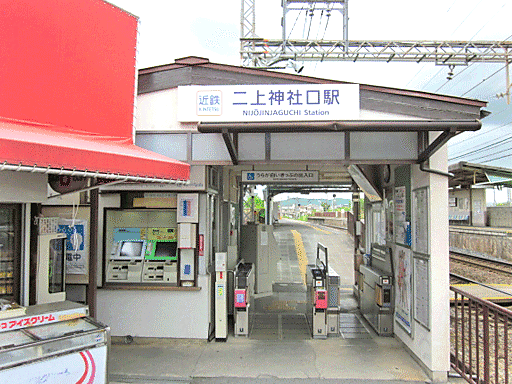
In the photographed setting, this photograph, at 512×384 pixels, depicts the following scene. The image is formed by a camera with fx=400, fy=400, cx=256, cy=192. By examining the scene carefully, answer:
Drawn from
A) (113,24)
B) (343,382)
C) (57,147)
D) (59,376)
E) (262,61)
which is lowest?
(343,382)

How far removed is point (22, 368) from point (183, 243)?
321 cm

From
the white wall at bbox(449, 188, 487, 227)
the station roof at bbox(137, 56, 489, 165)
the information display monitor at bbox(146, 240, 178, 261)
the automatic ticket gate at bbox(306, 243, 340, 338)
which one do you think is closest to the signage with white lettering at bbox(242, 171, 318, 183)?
the automatic ticket gate at bbox(306, 243, 340, 338)

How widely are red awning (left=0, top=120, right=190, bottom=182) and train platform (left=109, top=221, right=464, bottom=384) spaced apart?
2658mm

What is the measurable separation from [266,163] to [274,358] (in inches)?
112

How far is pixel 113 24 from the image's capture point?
17.5 feet

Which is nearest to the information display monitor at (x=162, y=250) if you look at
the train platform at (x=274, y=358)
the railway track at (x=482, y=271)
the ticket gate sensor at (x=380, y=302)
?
the train platform at (x=274, y=358)

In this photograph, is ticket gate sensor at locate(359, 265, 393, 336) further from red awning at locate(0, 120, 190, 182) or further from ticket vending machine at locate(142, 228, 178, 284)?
red awning at locate(0, 120, 190, 182)

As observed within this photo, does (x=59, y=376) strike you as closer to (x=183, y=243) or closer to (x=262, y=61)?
(x=183, y=243)

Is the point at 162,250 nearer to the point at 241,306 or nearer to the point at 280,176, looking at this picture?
the point at 241,306

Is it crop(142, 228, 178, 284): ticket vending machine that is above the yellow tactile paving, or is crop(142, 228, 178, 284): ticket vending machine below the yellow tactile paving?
above

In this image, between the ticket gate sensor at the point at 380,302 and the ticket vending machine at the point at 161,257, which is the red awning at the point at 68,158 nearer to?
the ticket vending machine at the point at 161,257

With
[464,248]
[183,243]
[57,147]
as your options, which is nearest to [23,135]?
[57,147]

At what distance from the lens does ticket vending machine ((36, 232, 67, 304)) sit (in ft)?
17.2

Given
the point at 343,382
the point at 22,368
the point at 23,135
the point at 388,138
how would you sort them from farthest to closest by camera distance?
the point at 388,138, the point at 343,382, the point at 23,135, the point at 22,368
